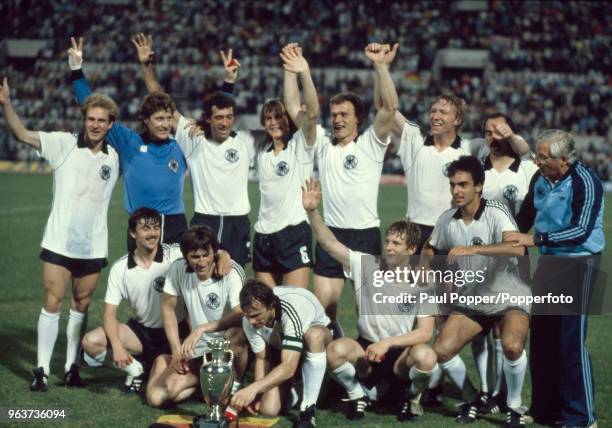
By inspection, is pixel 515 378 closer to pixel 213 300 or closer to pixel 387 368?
pixel 387 368

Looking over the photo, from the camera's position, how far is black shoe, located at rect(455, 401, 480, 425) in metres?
6.57

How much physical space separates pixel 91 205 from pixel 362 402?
2.66 metres

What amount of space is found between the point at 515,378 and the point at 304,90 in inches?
106

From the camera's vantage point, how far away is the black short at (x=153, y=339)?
7.49 m

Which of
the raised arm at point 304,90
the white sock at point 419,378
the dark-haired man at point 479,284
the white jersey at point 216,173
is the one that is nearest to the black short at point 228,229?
the white jersey at point 216,173

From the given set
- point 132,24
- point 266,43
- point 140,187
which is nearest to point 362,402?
point 140,187

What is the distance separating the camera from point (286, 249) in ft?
25.7

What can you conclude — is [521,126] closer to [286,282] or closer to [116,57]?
[116,57]

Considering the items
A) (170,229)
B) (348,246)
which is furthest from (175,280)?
(348,246)

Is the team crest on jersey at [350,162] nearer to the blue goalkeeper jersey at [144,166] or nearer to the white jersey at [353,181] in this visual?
the white jersey at [353,181]

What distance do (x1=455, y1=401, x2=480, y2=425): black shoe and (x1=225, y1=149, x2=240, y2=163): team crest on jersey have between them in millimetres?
2806

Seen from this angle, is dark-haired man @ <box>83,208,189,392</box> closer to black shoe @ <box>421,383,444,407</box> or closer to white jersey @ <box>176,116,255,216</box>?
white jersey @ <box>176,116,255,216</box>

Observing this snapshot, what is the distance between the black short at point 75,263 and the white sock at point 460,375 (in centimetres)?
288

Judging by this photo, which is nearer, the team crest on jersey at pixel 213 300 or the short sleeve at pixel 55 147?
the team crest on jersey at pixel 213 300
